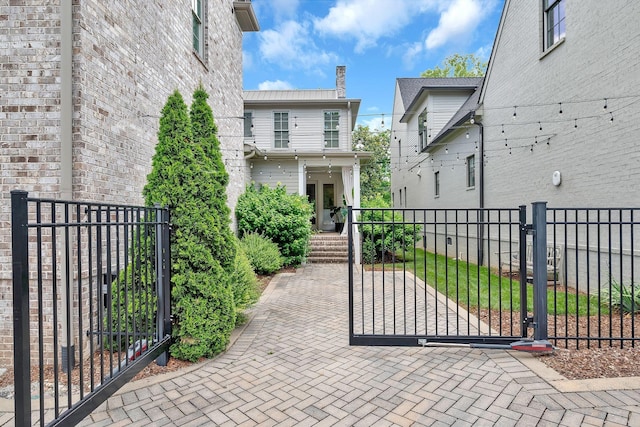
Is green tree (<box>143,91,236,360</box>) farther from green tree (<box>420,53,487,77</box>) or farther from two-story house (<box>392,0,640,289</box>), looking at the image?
green tree (<box>420,53,487,77</box>)

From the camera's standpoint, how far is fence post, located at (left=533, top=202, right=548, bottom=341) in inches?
140

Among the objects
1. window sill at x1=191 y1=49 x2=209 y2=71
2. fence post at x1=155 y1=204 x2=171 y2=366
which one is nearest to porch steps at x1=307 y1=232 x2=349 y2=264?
window sill at x1=191 y1=49 x2=209 y2=71

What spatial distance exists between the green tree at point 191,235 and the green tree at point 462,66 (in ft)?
86.6

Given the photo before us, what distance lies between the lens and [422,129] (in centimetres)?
1478

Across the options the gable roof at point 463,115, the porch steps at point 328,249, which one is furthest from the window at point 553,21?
the porch steps at point 328,249

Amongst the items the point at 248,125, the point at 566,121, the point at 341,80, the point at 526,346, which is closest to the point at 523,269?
the point at 526,346

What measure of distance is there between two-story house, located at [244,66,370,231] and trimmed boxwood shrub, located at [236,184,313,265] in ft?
6.74

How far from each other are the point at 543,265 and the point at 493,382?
4.14ft

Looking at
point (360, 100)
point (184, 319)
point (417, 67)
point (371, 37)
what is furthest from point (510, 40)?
point (417, 67)

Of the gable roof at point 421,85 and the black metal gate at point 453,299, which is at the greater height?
the gable roof at point 421,85

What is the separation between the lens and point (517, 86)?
28.8 ft

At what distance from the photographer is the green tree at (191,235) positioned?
3.61 m

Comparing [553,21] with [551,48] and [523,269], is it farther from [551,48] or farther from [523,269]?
[523,269]

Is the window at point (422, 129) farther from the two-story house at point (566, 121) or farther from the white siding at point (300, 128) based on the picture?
the white siding at point (300, 128)
